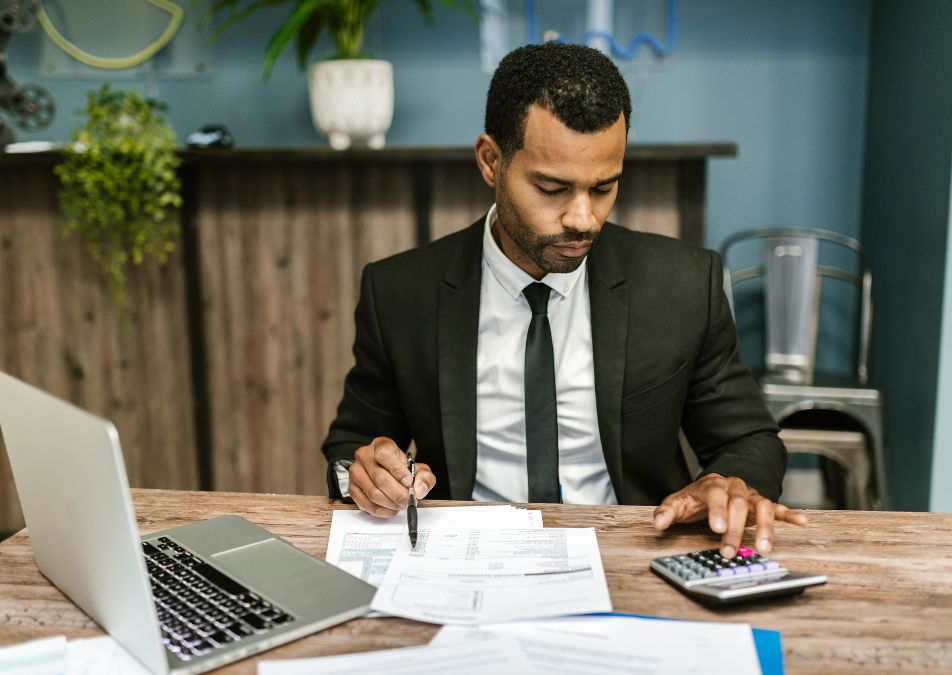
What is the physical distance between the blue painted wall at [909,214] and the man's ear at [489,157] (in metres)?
1.42

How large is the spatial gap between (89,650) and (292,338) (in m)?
1.99

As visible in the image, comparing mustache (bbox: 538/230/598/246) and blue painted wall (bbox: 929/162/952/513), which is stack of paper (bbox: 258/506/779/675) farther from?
blue painted wall (bbox: 929/162/952/513)

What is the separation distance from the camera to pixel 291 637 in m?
0.87

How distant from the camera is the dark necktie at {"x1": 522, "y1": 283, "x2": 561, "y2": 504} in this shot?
146cm

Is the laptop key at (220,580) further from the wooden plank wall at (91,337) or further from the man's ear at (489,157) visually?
the wooden plank wall at (91,337)

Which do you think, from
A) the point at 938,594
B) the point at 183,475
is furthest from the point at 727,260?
the point at 938,594

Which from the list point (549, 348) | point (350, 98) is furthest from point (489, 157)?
point (350, 98)

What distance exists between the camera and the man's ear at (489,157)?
150 centimetres

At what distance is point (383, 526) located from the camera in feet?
3.76

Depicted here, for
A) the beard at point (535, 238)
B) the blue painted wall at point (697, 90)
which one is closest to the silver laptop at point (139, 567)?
the beard at point (535, 238)

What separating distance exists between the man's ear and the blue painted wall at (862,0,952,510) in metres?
1.42

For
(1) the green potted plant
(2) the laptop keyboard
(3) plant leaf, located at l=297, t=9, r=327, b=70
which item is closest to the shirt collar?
(2) the laptop keyboard

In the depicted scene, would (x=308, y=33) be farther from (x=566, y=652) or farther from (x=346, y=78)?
(x=566, y=652)

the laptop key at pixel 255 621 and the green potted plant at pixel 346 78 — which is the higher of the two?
the green potted plant at pixel 346 78
